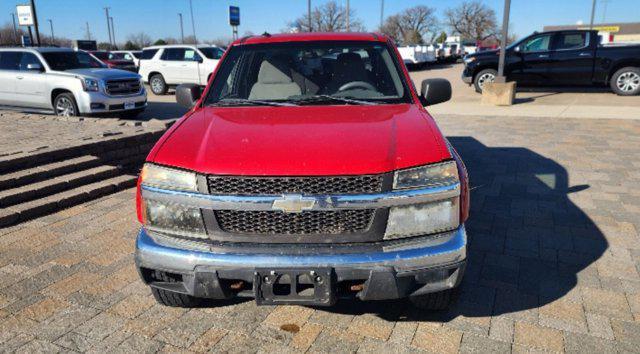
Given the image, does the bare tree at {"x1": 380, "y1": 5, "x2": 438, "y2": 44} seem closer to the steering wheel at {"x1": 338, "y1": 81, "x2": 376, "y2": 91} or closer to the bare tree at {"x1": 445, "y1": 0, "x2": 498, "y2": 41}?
the bare tree at {"x1": 445, "y1": 0, "x2": 498, "y2": 41}

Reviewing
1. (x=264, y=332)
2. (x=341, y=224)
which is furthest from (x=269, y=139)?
(x=264, y=332)

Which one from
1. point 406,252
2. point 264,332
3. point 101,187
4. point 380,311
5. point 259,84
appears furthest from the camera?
point 101,187

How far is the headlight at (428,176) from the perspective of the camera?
243 cm

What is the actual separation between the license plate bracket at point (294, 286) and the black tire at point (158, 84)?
55.6 feet

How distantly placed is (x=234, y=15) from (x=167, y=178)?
98.1 ft

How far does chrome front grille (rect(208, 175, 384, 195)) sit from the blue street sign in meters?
29.6

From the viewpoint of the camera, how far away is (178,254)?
8.06 ft

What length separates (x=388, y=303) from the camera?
311 centimetres

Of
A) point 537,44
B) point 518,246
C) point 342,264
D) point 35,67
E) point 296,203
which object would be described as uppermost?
point 537,44

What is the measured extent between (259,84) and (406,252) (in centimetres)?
212

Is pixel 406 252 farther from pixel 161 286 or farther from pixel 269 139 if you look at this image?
pixel 161 286

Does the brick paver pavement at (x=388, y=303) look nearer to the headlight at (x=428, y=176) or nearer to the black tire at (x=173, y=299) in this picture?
the black tire at (x=173, y=299)

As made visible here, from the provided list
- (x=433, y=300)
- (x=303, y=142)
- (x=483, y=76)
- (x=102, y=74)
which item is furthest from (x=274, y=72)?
(x=483, y=76)

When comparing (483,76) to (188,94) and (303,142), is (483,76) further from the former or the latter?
(303,142)
